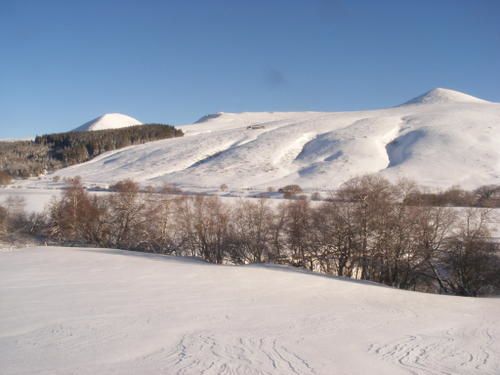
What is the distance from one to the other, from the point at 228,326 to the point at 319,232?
687 inches

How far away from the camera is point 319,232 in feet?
89.8

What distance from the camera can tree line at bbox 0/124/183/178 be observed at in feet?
323

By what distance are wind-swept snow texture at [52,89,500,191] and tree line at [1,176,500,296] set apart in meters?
27.3

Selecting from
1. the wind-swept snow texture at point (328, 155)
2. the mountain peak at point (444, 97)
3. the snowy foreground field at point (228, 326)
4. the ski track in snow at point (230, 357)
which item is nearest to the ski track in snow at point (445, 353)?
the snowy foreground field at point (228, 326)

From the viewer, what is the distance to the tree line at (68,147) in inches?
3878

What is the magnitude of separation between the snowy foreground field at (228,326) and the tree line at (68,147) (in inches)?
3320

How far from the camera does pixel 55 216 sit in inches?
1318

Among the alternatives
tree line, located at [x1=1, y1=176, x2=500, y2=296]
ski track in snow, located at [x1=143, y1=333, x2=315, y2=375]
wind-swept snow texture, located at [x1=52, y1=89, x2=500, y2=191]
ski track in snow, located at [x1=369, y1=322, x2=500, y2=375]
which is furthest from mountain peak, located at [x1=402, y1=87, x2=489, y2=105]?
ski track in snow, located at [x1=143, y1=333, x2=315, y2=375]

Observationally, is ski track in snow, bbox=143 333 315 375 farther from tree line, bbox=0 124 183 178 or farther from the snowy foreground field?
tree line, bbox=0 124 183 178

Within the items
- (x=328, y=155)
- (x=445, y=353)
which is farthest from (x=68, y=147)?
(x=445, y=353)

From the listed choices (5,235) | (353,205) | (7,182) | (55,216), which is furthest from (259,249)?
(7,182)

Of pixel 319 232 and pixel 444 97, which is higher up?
pixel 444 97

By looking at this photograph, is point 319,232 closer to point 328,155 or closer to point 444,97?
point 328,155

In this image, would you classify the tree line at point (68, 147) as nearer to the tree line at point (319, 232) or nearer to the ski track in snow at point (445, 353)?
the tree line at point (319, 232)
